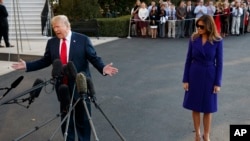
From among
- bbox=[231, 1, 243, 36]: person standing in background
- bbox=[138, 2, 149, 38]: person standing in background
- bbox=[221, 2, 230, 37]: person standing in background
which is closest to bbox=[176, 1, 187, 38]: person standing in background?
bbox=[138, 2, 149, 38]: person standing in background

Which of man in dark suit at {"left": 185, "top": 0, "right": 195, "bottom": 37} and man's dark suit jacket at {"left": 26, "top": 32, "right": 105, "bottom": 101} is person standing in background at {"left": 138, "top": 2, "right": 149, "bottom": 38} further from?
man's dark suit jacket at {"left": 26, "top": 32, "right": 105, "bottom": 101}

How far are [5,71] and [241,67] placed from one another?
6.72 metres

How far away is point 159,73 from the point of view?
406 inches

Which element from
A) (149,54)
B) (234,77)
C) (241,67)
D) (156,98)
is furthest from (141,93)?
(149,54)

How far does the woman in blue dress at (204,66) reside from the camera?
4949 millimetres

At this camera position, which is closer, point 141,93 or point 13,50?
point 141,93

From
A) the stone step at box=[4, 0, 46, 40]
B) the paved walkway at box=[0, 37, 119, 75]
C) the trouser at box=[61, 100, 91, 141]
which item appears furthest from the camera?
the stone step at box=[4, 0, 46, 40]

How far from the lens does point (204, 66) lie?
5.05 meters

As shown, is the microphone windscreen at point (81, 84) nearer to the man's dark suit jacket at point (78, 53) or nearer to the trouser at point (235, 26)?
the man's dark suit jacket at point (78, 53)

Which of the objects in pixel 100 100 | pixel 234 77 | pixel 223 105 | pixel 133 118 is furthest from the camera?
pixel 234 77

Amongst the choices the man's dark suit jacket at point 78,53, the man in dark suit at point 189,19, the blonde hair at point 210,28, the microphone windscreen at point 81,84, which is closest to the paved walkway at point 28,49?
the man in dark suit at point 189,19

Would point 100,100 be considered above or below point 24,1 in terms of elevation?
below

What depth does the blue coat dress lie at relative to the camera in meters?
5.00

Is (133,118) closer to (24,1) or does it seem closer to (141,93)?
(141,93)
